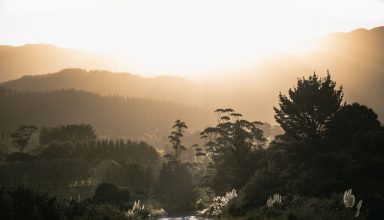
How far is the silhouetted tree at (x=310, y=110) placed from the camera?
41.3m

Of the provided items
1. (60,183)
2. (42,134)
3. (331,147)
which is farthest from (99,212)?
(42,134)

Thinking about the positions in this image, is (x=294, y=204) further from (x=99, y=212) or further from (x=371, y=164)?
(x=99, y=212)

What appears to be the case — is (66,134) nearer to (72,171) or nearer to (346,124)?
(72,171)

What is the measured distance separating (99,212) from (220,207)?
662 inches

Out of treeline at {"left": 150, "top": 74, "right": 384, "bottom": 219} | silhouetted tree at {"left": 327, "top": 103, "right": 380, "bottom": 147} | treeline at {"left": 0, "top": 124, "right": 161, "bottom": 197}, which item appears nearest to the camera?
treeline at {"left": 150, "top": 74, "right": 384, "bottom": 219}

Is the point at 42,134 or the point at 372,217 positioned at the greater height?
the point at 42,134

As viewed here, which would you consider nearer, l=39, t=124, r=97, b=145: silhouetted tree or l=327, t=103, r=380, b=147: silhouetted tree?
l=327, t=103, r=380, b=147: silhouetted tree

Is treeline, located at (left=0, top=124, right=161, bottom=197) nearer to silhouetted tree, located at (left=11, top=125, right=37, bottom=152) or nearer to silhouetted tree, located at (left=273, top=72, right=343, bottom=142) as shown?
silhouetted tree, located at (left=11, top=125, right=37, bottom=152)

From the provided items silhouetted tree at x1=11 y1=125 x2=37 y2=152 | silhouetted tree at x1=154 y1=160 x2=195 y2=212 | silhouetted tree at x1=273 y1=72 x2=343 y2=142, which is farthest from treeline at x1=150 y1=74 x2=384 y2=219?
silhouetted tree at x1=11 y1=125 x2=37 y2=152

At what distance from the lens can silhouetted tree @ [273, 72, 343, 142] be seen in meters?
41.3

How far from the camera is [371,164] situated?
101 ft

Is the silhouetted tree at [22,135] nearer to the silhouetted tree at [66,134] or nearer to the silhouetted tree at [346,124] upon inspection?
the silhouetted tree at [66,134]

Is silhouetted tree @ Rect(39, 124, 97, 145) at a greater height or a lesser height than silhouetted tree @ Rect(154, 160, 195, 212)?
greater

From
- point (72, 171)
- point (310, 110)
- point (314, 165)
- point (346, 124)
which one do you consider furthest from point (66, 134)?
point (314, 165)
